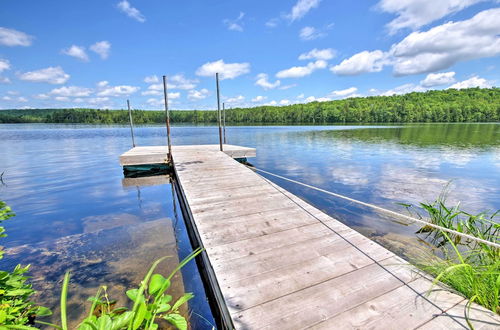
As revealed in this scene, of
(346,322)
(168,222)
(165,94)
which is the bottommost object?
(168,222)

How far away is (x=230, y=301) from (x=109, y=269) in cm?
288

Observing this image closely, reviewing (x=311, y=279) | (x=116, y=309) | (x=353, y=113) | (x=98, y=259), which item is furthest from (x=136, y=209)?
(x=353, y=113)

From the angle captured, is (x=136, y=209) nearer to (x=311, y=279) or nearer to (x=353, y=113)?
(x=311, y=279)

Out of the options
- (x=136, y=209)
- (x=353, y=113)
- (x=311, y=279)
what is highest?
(x=353, y=113)

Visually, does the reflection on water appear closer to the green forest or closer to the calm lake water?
the calm lake water

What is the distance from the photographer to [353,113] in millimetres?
80125

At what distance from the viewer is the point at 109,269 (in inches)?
144

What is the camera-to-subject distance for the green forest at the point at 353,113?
70312mm

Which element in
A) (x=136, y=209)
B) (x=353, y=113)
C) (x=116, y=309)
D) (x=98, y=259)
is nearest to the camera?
(x=116, y=309)

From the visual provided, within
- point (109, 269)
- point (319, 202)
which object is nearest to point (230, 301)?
point (109, 269)

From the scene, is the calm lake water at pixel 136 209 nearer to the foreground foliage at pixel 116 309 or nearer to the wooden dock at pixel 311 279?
the wooden dock at pixel 311 279

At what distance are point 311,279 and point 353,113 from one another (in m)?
88.9

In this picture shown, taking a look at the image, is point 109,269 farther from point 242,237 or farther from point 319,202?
point 319,202

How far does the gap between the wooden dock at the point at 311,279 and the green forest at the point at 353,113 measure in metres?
85.0
